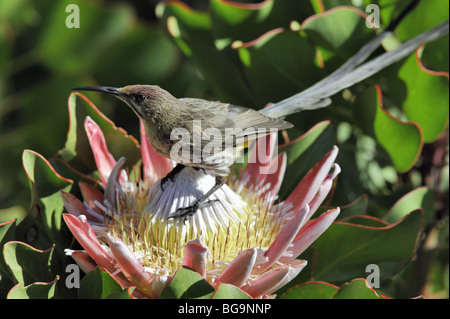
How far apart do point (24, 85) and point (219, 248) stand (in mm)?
1627

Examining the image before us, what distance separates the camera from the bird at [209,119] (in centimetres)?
112

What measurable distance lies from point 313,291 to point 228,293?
23cm

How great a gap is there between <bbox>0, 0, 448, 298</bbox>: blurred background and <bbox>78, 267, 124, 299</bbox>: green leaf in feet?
2.07

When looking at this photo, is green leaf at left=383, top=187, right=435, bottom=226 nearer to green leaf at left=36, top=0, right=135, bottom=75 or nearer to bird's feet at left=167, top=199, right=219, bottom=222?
bird's feet at left=167, top=199, right=219, bottom=222

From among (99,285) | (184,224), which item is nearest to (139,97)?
(184,224)

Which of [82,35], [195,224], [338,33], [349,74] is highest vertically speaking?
[82,35]

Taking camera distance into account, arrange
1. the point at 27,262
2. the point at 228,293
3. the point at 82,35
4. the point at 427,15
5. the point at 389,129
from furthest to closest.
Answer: the point at 82,35 < the point at 427,15 < the point at 389,129 < the point at 27,262 < the point at 228,293

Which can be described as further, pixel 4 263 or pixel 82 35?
pixel 82 35

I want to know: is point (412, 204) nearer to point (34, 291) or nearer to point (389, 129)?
point (389, 129)

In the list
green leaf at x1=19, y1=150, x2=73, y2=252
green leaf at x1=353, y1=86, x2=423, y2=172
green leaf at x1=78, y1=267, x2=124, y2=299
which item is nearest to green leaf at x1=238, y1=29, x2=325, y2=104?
green leaf at x1=353, y1=86, x2=423, y2=172

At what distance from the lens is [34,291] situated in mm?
983

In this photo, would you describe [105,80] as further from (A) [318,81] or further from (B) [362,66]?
(B) [362,66]

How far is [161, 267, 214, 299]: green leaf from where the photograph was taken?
0.94 m

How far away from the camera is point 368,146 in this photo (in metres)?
1.66
